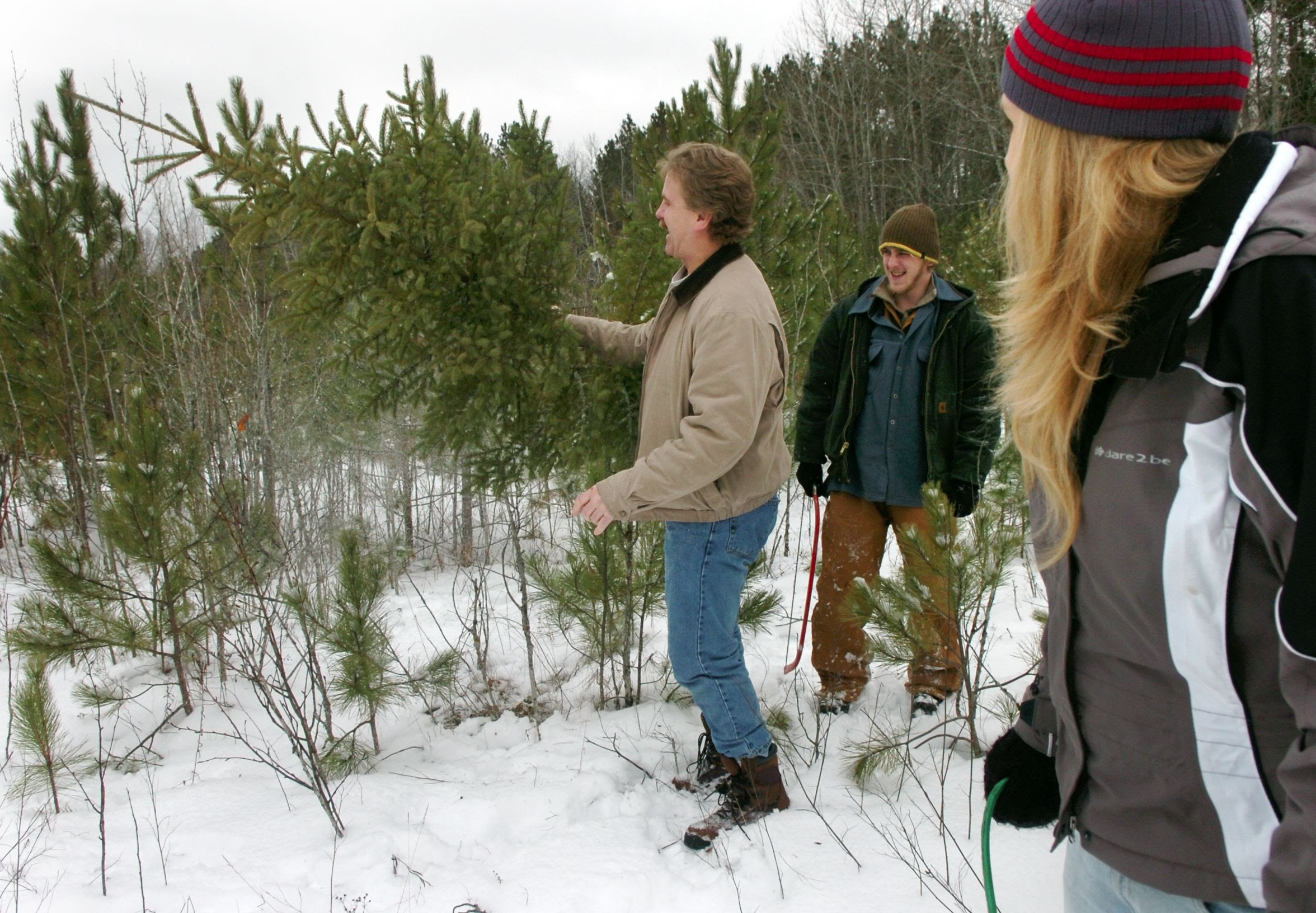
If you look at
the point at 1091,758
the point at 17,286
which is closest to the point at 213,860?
the point at 1091,758

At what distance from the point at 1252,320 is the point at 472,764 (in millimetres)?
3250

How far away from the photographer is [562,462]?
318 cm

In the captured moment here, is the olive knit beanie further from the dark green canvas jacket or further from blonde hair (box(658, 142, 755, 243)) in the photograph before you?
blonde hair (box(658, 142, 755, 243))

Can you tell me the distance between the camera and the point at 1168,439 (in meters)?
0.83

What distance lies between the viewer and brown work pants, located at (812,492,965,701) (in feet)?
10.4

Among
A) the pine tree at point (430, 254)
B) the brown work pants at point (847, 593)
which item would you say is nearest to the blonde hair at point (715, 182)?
the pine tree at point (430, 254)

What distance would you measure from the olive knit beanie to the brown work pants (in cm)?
103

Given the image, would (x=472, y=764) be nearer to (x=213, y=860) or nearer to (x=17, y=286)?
(x=213, y=860)

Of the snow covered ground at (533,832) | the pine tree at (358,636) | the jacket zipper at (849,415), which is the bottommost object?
the snow covered ground at (533,832)

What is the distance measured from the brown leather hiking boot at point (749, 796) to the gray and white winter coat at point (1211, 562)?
1729mm

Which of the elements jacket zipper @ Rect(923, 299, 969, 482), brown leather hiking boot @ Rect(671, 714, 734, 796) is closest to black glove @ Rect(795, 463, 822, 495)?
jacket zipper @ Rect(923, 299, 969, 482)

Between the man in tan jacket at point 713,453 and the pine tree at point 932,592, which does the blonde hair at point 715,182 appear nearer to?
the man in tan jacket at point 713,453

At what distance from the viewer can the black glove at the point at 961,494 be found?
299cm

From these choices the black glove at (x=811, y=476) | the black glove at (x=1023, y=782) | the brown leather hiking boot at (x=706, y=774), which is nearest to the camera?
the black glove at (x=1023, y=782)
